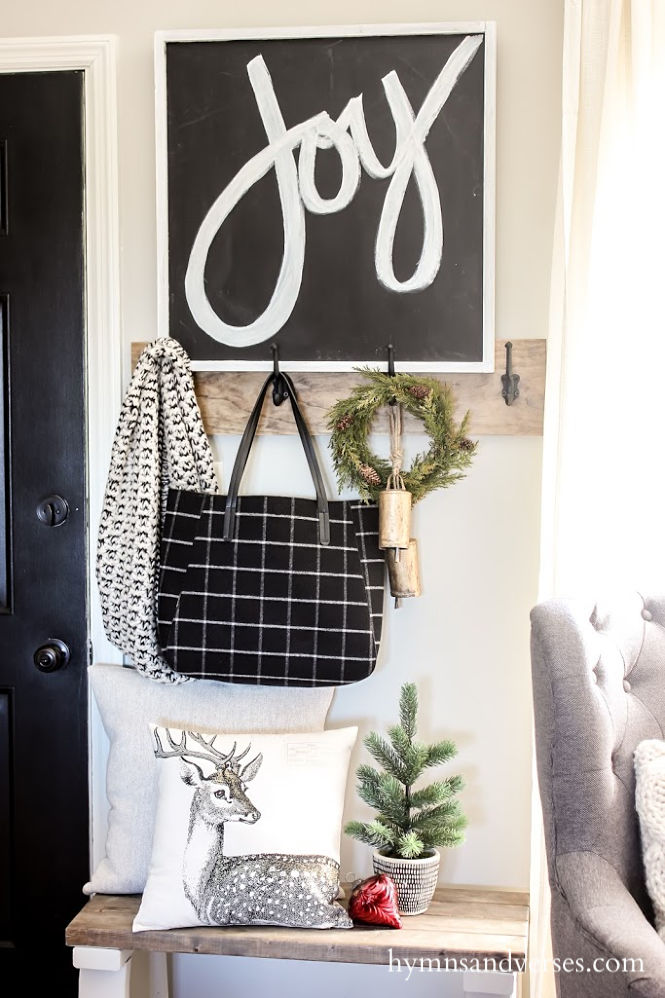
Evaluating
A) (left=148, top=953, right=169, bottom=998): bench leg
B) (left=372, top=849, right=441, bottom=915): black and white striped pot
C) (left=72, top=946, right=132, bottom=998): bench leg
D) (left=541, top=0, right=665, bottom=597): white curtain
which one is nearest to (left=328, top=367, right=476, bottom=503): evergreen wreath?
(left=541, top=0, right=665, bottom=597): white curtain

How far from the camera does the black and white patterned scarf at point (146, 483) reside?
1815 mm

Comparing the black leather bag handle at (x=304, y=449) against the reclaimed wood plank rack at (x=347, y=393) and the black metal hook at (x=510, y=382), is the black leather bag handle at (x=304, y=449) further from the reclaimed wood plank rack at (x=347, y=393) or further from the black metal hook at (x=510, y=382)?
the black metal hook at (x=510, y=382)

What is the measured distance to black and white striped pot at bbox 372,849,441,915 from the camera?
1.69 meters

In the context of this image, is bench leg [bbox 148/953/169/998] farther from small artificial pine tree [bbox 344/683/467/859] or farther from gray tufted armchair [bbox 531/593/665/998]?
gray tufted armchair [bbox 531/593/665/998]

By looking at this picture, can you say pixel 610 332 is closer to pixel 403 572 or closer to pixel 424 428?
pixel 424 428

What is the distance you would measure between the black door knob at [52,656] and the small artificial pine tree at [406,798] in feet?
2.19

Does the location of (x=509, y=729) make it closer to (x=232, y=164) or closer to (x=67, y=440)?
(x=67, y=440)

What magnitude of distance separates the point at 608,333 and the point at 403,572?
0.61m

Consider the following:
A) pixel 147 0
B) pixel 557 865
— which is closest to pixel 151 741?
pixel 557 865

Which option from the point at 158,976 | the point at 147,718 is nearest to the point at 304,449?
the point at 147,718

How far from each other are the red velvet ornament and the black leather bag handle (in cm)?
64

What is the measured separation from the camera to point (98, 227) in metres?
1.94

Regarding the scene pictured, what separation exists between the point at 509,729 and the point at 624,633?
16.0 inches

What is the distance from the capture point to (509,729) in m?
1.92
